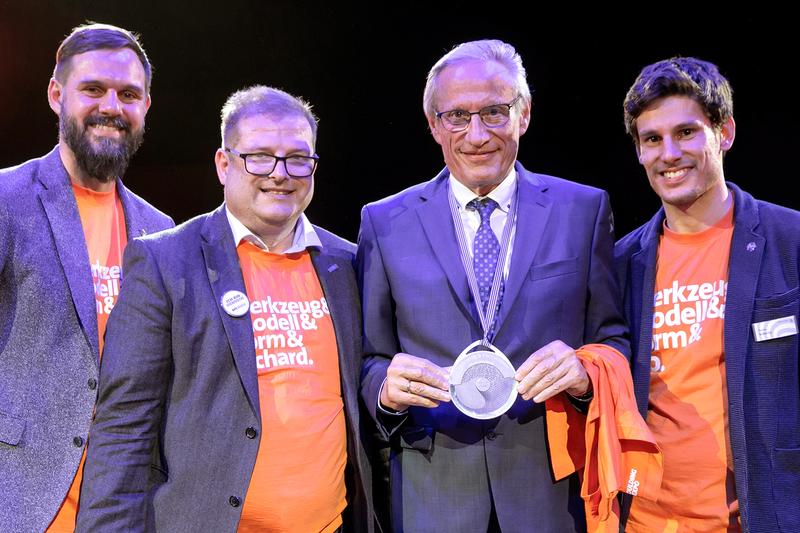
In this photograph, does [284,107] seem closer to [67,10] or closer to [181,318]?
[181,318]

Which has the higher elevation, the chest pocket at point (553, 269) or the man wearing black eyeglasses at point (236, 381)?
the chest pocket at point (553, 269)

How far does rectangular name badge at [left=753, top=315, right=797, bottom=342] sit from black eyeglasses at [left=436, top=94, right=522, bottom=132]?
3.39 ft

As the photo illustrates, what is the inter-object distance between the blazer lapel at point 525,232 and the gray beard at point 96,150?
1.42 m

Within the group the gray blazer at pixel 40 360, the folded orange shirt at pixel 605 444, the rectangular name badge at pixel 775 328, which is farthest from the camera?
the rectangular name badge at pixel 775 328

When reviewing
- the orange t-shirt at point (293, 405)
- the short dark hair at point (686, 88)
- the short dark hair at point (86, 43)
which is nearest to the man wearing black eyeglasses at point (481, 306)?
the orange t-shirt at point (293, 405)

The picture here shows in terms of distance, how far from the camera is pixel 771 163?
4.81 m

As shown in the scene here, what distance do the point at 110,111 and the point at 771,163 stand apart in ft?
11.9

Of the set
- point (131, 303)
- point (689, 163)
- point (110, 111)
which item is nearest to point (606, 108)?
point (689, 163)

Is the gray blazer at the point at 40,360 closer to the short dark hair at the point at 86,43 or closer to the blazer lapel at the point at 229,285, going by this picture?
the blazer lapel at the point at 229,285

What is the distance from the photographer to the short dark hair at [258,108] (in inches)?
106

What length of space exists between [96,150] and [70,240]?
0.39 m

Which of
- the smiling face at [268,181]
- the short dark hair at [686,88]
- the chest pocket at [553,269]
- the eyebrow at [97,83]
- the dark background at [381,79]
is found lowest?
the chest pocket at [553,269]

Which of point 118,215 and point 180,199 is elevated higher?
point 180,199

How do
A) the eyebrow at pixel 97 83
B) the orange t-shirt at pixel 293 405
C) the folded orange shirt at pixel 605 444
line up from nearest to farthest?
the folded orange shirt at pixel 605 444, the orange t-shirt at pixel 293 405, the eyebrow at pixel 97 83
